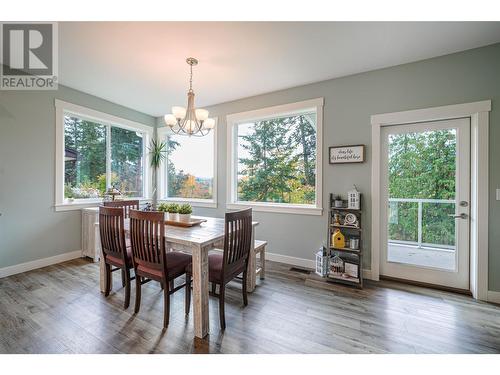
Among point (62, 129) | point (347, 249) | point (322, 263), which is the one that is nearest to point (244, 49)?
point (347, 249)

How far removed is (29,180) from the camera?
2932mm

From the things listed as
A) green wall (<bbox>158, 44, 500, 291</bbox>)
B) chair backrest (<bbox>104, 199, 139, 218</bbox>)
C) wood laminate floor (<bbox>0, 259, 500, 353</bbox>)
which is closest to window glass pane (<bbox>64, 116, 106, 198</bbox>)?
chair backrest (<bbox>104, 199, 139, 218</bbox>)

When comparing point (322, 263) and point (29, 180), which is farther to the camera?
point (29, 180)

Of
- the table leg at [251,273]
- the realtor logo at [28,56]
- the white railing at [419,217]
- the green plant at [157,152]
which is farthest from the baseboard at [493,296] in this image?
the green plant at [157,152]

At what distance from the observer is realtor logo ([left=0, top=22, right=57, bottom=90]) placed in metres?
2.11

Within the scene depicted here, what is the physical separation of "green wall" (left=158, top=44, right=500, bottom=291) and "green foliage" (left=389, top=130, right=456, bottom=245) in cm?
31

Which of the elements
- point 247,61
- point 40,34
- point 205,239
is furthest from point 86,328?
point 247,61

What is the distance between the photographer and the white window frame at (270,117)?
3.07 m

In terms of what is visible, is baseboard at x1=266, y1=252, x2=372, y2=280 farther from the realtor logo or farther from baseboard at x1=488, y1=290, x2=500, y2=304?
the realtor logo

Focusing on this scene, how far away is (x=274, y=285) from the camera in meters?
2.58

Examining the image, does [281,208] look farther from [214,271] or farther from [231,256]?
[214,271]

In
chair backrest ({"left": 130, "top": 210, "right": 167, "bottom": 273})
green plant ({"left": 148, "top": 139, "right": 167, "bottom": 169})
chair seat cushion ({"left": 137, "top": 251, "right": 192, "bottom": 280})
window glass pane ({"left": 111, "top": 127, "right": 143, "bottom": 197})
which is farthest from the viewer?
green plant ({"left": 148, "top": 139, "right": 167, "bottom": 169})

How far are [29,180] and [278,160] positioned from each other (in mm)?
3554
